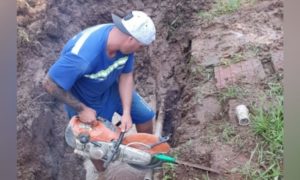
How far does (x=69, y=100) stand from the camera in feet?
8.32

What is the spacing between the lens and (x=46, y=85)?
254 centimetres

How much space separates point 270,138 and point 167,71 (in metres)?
0.53

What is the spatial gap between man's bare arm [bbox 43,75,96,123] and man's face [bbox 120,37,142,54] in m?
0.28

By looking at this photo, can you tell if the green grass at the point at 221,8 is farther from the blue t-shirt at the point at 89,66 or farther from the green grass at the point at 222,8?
the blue t-shirt at the point at 89,66

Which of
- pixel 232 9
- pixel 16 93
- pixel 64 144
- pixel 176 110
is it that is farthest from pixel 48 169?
pixel 232 9

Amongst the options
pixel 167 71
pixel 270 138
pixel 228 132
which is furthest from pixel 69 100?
pixel 270 138

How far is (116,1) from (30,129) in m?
0.64

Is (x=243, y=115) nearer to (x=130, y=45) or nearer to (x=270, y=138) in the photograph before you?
(x=270, y=138)

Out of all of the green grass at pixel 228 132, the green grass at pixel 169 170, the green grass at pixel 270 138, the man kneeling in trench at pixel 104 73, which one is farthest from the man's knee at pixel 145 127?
the green grass at pixel 270 138

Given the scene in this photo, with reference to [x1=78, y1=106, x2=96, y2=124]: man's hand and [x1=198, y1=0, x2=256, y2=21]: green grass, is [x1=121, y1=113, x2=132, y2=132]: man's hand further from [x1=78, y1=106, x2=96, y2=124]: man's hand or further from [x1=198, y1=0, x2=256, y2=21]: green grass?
[x1=198, y1=0, x2=256, y2=21]: green grass

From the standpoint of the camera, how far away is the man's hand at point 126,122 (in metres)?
2.53

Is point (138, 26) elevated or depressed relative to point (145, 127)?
elevated
